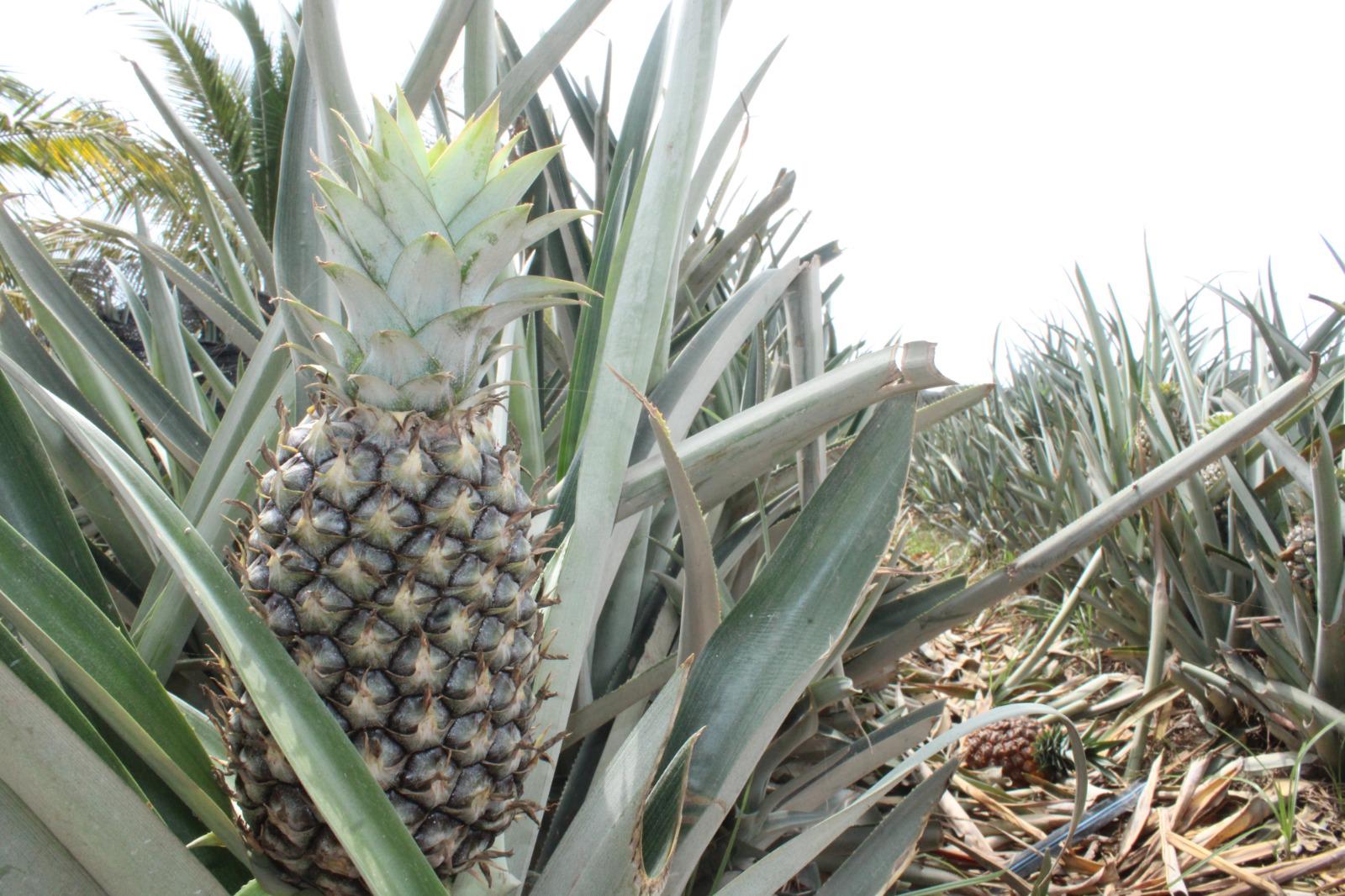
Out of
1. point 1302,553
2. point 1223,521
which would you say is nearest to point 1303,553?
point 1302,553

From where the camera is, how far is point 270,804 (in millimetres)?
489

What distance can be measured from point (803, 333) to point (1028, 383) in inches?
74.8

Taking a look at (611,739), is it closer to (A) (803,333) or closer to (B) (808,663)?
(B) (808,663)

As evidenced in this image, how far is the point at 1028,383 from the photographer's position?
97.7 inches

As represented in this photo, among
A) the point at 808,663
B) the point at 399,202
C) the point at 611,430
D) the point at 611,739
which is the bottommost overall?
the point at 611,739

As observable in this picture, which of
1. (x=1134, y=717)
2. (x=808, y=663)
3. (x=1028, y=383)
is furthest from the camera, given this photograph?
(x=1028, y=383)

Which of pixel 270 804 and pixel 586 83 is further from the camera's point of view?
pixel 586 83

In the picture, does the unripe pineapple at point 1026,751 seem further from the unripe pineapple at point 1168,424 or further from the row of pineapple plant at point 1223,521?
the unripe pineapple at point 1168,424

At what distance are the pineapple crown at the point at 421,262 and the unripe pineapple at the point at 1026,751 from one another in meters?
1.12

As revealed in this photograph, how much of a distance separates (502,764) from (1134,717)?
1200 mm

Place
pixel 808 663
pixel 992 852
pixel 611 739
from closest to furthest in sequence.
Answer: pixel 808 663 → pixel 611 739 → pixel 992 852

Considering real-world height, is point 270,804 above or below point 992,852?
above

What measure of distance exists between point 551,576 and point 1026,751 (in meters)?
1.01

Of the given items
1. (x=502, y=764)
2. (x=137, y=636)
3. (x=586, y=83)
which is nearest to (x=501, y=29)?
(x=586, y=83)
